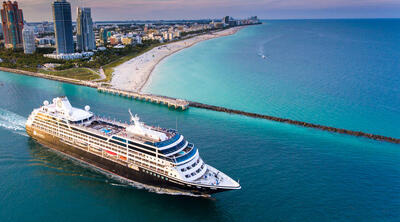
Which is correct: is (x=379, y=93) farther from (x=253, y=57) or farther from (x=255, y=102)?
(x=253, y=57)

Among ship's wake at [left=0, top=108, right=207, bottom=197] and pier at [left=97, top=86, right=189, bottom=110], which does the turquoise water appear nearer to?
pier at [left=97, top=86, right=189, bottom=110]

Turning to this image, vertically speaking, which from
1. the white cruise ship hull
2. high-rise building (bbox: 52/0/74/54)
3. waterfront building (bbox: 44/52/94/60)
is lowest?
the white cruise ship hull

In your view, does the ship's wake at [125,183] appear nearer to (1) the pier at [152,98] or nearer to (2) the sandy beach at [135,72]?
(1) the pier at [152,98]

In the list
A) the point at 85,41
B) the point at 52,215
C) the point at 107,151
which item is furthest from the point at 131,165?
the point at 85,41

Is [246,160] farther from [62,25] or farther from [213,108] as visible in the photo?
[62,25]

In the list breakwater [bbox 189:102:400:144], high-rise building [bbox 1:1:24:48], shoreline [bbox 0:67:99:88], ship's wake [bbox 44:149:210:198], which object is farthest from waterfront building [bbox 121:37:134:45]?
ship's wake [bbox 44:149:210:198]

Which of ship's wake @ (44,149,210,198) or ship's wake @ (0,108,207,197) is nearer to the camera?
ship's wake @ (44,149,210,198)

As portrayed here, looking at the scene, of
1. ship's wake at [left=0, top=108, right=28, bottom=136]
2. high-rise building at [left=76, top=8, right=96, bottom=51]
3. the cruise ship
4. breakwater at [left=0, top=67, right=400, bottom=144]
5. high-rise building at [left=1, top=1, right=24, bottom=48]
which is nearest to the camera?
the cruise ship
